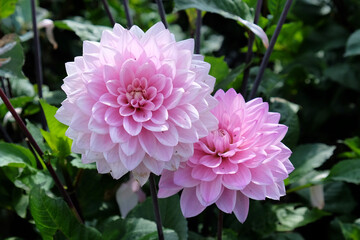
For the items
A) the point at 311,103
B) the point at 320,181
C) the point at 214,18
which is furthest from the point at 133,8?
the point at 320,181

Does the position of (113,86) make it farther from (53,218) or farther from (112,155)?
(53,218)

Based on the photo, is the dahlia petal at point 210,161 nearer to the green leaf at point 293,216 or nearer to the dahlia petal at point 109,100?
the dahlia petal at point 109,100

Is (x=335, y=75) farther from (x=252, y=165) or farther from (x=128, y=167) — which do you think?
(x=128, y=167)

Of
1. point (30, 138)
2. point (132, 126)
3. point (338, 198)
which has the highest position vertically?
point (132, 126)

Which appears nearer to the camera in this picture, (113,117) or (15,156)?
(113,117)

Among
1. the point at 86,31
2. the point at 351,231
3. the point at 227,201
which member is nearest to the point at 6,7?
the point at 86,31

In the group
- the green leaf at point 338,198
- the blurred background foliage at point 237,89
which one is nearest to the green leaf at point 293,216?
the blurred background foliage at point 237,89

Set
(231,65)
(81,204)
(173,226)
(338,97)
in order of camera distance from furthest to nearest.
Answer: (231,65) → (338,97) → (81,204) → (173,226)
